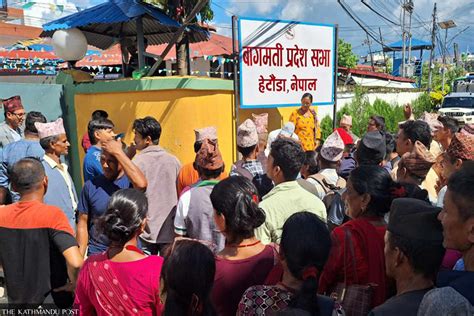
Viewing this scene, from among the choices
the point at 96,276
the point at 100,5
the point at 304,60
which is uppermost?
the point at 100,5

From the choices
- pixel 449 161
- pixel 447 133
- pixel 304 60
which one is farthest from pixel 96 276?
pixel 304 60

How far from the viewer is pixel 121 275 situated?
1.89 m

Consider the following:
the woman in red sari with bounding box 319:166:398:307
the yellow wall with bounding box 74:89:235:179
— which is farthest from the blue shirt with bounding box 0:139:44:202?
the woman in red sari with bounding box 319:166:398:307

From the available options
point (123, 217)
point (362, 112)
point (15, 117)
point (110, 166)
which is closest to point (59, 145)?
point (110, 166)

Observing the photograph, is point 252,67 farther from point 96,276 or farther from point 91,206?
point 96,276

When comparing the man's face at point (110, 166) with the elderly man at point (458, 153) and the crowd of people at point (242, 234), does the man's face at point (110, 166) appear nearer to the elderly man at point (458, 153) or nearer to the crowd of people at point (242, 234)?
the crowd of people at point (242, 234)

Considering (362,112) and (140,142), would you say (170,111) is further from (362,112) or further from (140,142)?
(362,112)

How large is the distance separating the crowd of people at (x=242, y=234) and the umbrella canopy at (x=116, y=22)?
2.56 meters

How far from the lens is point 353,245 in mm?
2012

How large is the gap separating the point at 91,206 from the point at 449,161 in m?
2.70

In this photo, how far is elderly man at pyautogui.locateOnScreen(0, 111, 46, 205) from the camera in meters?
3.75

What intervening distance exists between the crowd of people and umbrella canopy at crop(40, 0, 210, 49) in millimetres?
2559

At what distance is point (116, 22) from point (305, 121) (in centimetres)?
338

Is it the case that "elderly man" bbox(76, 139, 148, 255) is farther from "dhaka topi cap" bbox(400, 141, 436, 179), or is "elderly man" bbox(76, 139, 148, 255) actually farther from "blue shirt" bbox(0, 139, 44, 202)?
"dhaka topi cap" bbox(400, 141, 436, 179)
